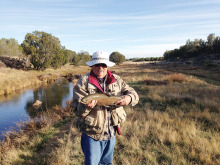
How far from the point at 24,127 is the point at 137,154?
6.69 m

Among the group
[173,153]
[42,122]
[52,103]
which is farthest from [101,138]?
[52,103]

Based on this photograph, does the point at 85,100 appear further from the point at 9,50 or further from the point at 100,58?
the point at 9,50

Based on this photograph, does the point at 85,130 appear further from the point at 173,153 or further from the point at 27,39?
the point at 27,39

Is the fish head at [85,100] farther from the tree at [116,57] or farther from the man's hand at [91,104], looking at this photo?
the tree at [116,57]

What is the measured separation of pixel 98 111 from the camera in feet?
7.59

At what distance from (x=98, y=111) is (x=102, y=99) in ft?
0.86

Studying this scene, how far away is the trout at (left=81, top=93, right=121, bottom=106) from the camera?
2.09 meters

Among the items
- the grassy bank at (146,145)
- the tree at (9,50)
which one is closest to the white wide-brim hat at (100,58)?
the grassy bank at (146,145)

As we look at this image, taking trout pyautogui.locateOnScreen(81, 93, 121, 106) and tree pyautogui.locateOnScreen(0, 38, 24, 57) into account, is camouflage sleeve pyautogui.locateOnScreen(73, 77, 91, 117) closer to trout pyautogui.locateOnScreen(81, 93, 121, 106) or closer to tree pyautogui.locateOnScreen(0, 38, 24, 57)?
trout pyautogui.locateOnScreen(81, 93, 121, 106)

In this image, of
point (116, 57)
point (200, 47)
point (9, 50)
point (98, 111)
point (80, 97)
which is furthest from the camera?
point (116, 57)

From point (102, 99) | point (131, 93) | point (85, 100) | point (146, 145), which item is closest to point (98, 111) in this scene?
point (102, 99)

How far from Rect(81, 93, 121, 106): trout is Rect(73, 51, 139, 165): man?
0.06 metres

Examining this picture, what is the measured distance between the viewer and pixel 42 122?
7789 millimetres

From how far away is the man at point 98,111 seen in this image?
7.43 ft
